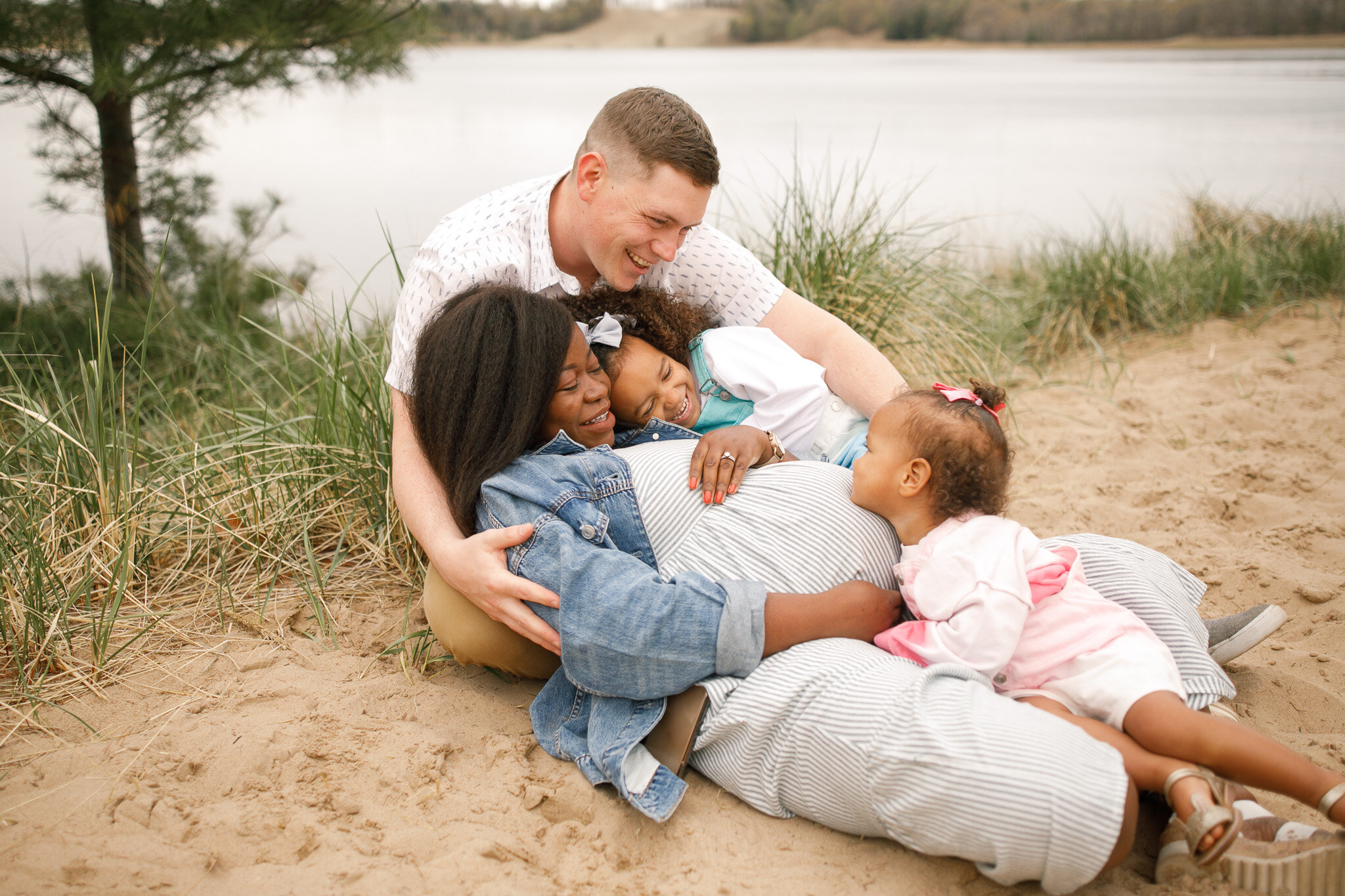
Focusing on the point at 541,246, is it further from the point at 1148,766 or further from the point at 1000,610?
the point at 1148,766

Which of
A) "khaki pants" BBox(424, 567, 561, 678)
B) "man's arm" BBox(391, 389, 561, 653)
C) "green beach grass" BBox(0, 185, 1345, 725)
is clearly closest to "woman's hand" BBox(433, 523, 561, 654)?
"man's arm" BBox(391, 389, 561, 653)

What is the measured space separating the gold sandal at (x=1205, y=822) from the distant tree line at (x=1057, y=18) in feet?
40.9

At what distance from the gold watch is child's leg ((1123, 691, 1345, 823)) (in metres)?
0.95

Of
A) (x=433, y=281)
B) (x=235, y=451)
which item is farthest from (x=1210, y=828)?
(x=235, y=451)

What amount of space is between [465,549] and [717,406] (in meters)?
0.85

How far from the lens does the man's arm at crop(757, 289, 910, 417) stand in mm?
2453

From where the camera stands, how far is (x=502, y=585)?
1.80m

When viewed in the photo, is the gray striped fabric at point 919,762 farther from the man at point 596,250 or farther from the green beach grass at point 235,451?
the green beach grass at point 235,451

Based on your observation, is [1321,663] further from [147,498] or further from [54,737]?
[147,498]

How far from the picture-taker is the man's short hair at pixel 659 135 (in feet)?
7.38

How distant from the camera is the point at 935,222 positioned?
4551 millimetres

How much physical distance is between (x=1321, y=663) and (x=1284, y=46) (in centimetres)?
1250

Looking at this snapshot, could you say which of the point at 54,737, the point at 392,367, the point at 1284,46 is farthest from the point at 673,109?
the point at 1284,46

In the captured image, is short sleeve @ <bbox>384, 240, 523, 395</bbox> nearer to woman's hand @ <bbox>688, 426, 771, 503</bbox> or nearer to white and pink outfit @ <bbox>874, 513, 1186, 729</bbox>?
woman's hand @ <bbox>688, 426, 771, 503</bbox>
